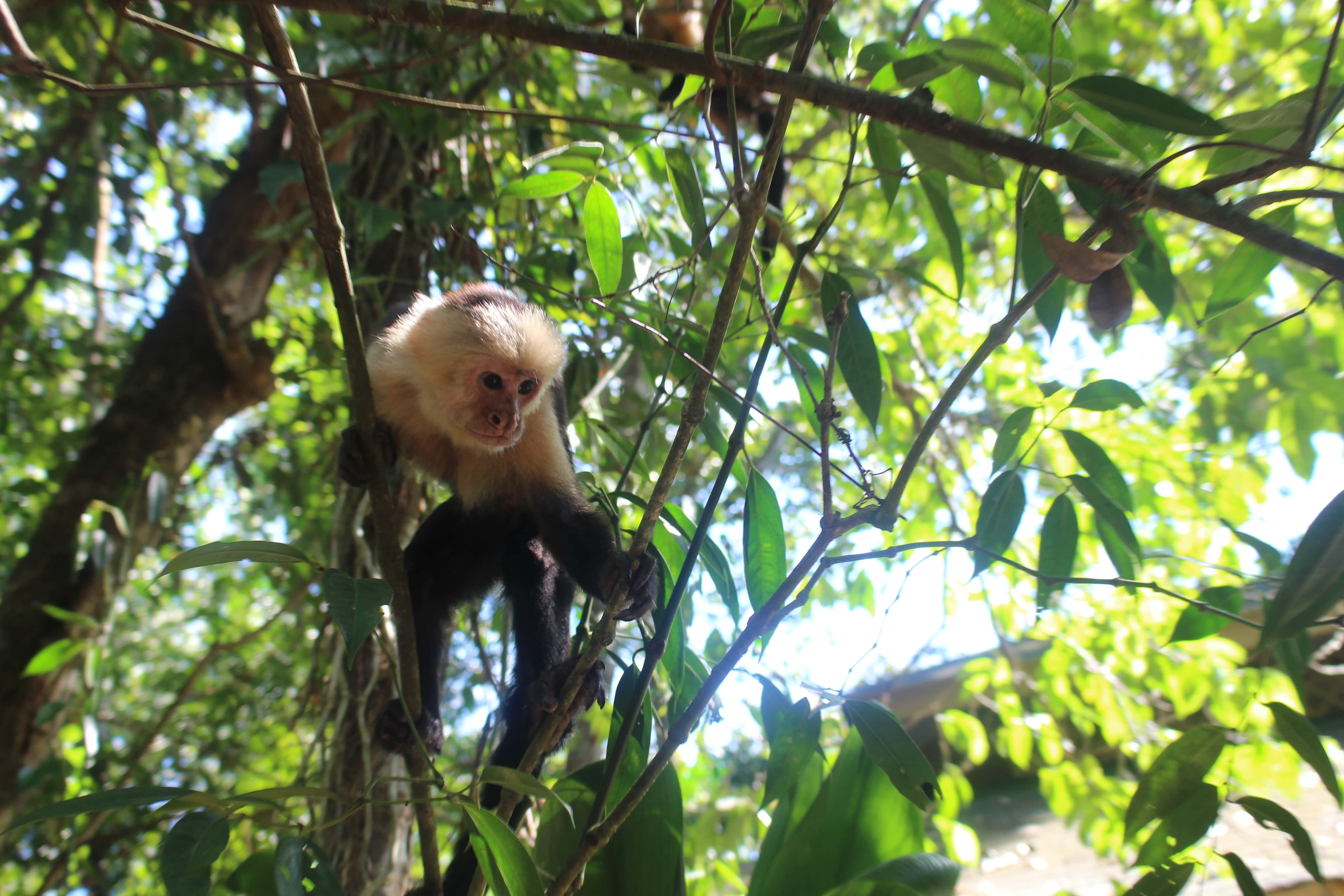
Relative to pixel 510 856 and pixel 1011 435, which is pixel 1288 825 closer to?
pixel 1011 435

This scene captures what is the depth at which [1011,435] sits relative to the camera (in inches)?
45.5

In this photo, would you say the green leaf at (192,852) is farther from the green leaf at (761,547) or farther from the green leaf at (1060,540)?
the green leaf at (1060,540)

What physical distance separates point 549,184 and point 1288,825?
4.32 feet

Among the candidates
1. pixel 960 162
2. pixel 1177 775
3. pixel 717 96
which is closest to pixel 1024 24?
pixel 960 162

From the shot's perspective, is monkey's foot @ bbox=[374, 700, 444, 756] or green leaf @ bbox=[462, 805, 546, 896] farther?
monkey's foot @ bbox=[374, 700, 444, 756]

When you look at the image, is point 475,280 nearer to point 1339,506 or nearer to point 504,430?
point 504,430

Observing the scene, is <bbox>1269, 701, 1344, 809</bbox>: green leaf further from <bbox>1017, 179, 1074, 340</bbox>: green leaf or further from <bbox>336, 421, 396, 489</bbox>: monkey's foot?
<bbox>336, 421, 396, 489</bbox>: monkey's foot

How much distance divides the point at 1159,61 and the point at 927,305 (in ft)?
5.56

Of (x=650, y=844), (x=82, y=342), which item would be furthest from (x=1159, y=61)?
(x=82, y=342)

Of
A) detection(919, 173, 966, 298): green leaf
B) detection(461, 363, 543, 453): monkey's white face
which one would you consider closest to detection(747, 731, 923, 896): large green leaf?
detection(919, 173, 966, 298): green leaf

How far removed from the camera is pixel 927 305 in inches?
117

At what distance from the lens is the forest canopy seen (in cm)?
91

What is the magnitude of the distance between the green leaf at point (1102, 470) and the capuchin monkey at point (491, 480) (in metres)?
0.81

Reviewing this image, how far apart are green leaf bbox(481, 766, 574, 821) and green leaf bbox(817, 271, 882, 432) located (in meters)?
0.63
